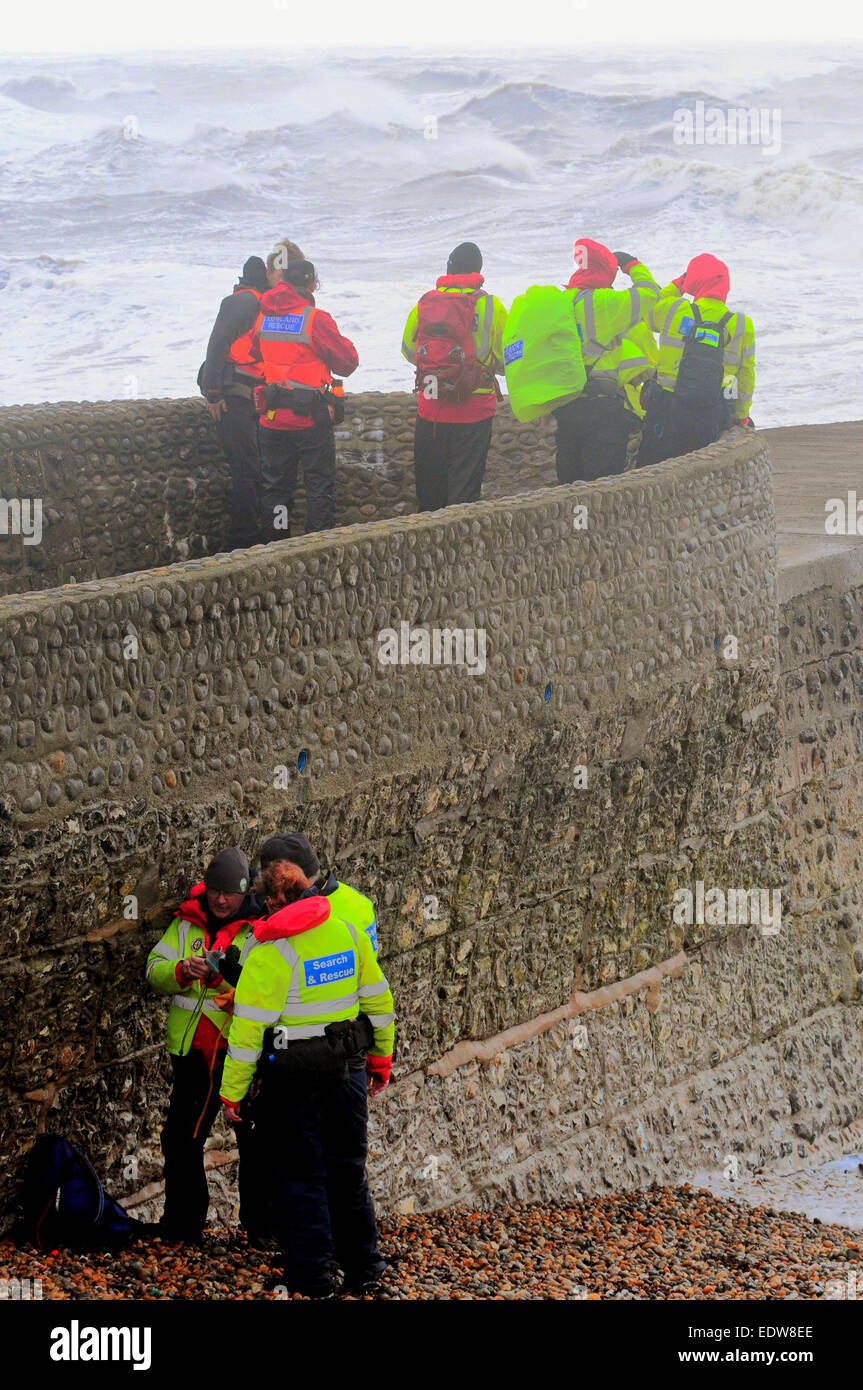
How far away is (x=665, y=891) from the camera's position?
8.31 meters

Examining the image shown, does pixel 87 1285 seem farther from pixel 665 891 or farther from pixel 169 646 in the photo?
pixel 665 891

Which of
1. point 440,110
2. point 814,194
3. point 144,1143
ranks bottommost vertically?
point 144,1143

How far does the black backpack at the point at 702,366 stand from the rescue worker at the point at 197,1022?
4.78 m

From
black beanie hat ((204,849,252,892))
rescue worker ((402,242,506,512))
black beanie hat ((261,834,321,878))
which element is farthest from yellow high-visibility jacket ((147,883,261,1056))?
rescue worker ((402,242,506,512))

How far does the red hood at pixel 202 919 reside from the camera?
552 cm

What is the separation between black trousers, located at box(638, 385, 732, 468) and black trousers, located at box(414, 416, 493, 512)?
36.2 inches

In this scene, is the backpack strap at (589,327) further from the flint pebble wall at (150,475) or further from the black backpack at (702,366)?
the flint pebble wall at (150,475)

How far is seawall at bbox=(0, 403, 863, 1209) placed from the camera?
5.55m

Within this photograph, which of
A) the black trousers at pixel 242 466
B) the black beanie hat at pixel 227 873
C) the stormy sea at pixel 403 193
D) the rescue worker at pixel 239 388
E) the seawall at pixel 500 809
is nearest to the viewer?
the black beanie hat at pixel 227 873

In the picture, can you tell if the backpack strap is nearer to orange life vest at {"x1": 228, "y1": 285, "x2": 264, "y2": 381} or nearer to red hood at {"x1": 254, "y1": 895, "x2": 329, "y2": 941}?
orange life vest at {"x1": 228, "y1": 285, "x2": 264, "y2": 381}

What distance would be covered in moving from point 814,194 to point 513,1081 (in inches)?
1908

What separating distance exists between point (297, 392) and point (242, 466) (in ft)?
3.70

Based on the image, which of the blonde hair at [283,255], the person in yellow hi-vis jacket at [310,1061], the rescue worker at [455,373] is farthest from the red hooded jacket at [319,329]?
the person in yellow hi-vis jacket at [310,1061]

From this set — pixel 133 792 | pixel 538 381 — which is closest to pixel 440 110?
pixel 538 381
